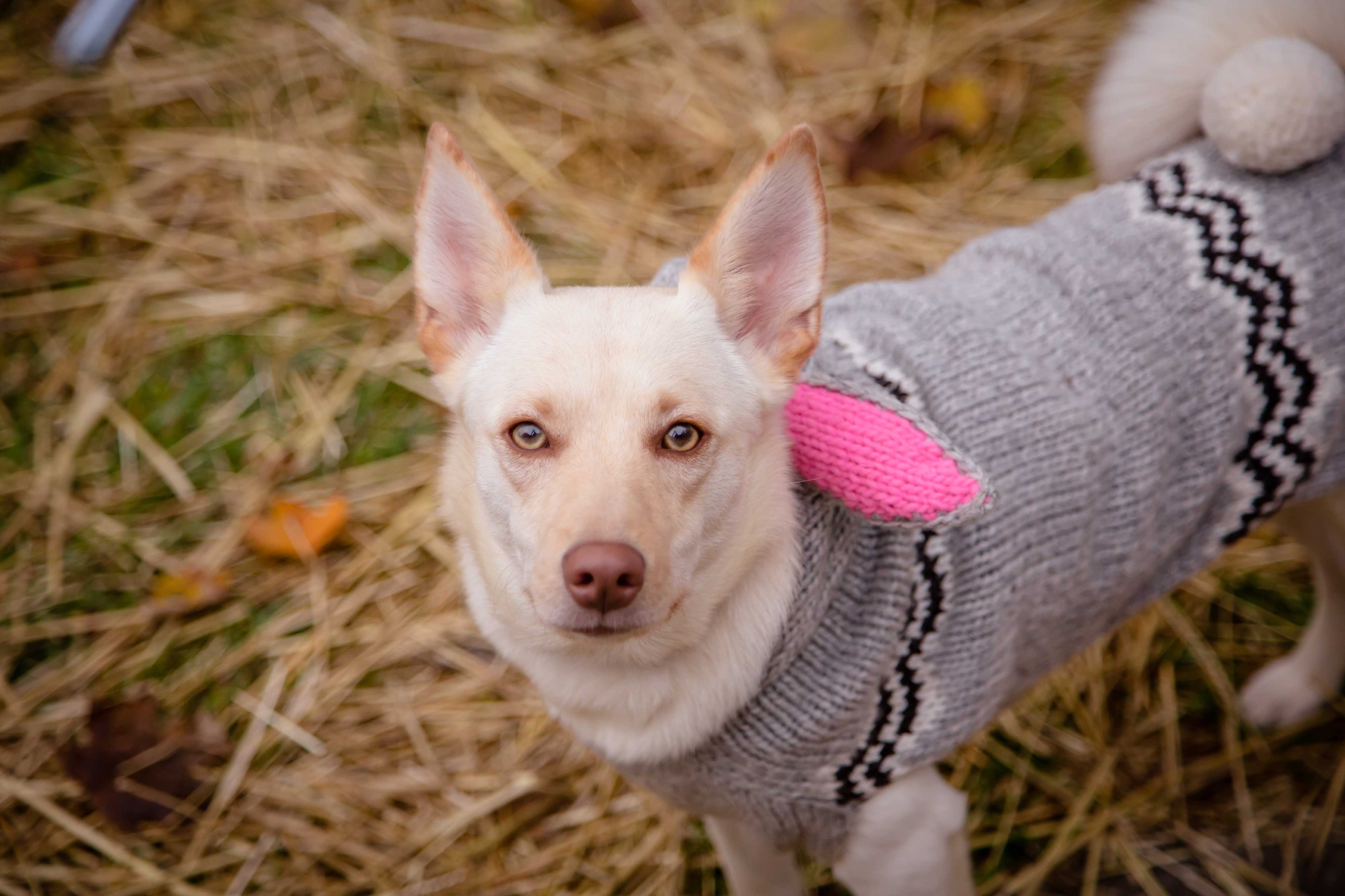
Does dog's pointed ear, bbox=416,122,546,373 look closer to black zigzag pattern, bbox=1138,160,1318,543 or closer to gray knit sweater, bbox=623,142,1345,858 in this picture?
gray knit sweater, bbox=623,142,1345,858

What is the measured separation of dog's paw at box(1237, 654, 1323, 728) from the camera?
7.50ft

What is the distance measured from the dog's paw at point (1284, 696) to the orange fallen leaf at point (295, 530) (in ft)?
7.56

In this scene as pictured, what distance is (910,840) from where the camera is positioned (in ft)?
5.13

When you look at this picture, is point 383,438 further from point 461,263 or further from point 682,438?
point 682,438

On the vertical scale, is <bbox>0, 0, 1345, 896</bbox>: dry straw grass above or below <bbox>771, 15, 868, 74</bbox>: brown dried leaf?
below

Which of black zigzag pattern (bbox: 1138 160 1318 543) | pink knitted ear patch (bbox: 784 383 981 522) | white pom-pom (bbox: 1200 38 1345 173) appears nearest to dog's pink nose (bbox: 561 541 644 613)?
pink knitted ear patch (bbox: 784 383 981 522)

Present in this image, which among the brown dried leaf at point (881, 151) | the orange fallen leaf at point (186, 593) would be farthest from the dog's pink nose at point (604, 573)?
the brown dried leaf at point (881, 151)

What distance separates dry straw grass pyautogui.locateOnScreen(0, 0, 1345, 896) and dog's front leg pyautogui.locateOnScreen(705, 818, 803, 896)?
26 cm

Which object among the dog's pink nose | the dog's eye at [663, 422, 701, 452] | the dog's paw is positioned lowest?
the dog's paw

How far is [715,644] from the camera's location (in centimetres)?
146

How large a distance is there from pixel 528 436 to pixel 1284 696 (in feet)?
6.44

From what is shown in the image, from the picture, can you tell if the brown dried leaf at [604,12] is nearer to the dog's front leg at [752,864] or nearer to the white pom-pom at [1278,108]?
the white pom-pom at [1278,108]

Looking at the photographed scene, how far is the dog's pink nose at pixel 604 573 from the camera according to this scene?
1.22 meters

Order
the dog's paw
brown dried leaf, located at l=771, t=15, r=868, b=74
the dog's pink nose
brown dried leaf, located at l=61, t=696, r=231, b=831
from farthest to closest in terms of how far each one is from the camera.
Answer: brown dried leaf, located at l=771, t=15, r=868, b=74 → the dog's paw → brown dried leaf, located at l=61, t=696, r=231, b=831 → the dog's pink nose
